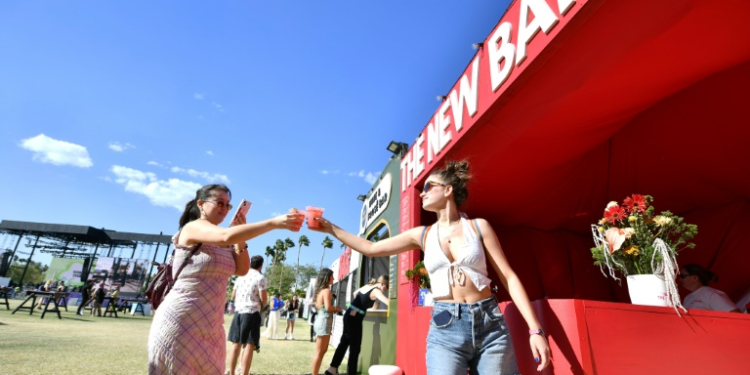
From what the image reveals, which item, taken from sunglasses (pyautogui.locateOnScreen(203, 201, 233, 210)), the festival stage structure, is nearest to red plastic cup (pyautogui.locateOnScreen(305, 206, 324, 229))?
sunglasses (pyautogui.locateOnScreen(203, 201, 233, 210))

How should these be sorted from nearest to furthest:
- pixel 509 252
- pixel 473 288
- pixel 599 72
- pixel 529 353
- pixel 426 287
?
pixel 473 288 < pixel 529 353 < pixel 599 72 < pixel 426 287 < pixel 509 252

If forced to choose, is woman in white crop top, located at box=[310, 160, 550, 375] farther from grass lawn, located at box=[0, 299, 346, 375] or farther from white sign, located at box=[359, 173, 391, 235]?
grass lawn, located at box=[0, 299, 346, 375]

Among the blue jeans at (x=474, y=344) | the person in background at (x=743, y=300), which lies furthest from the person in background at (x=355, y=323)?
the person in background at (x=743, y=300)

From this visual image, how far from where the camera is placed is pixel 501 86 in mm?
3826

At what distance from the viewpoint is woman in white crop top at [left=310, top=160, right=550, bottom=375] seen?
5.90 feet

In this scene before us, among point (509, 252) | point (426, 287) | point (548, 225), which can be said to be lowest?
point (426, 287)

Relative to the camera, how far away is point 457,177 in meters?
2.36

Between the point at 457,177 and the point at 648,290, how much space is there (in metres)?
1.35

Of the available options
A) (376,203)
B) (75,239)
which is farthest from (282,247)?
(376,203)

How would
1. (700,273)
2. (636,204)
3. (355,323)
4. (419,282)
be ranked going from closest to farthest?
1. (636,204)
2. (700,273)
3. (419,282)
4. (355,323)

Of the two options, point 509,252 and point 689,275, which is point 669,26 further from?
point 509,252

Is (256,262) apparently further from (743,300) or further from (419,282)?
(743,300)

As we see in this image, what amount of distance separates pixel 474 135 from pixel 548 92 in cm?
109

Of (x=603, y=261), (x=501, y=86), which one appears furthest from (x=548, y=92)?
(x=603, y=261)
